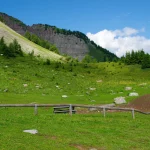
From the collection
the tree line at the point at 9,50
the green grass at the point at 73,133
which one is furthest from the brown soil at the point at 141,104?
the tree line at the point at 9,50

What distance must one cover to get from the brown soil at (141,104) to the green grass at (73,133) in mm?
10772

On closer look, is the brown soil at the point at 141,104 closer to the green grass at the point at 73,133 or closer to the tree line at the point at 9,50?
the green grass at the point at 73,133

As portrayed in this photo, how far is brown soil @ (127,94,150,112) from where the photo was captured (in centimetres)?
4922

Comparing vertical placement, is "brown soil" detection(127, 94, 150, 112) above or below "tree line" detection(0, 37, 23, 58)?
below

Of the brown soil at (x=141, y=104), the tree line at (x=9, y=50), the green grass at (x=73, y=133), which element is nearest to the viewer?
the green grass at (x=73, y=133)

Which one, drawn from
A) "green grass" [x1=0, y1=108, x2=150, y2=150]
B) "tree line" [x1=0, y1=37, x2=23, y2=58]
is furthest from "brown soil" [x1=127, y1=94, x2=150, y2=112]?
"tree line" [x1=0, y1=37, x2=23, y2=58]

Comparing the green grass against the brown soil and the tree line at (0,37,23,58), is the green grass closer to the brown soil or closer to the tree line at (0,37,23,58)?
the brown soil

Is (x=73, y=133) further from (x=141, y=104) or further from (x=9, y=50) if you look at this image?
(x=9, y=50)

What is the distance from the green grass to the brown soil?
10.8 m

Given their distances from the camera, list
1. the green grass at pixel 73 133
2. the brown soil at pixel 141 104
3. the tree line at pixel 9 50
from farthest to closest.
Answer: the tree line at pixel 9 50 → the brown soil at pixel 141 104 → the green grass at pixel 73 133

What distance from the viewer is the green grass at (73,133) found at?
23875mm

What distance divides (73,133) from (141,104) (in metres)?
24.4

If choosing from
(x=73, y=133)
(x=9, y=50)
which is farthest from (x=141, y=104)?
(x=9, y=50)

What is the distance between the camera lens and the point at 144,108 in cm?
4912
